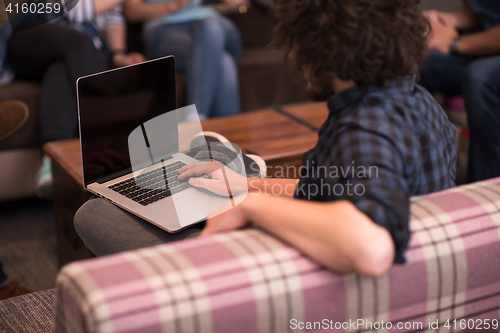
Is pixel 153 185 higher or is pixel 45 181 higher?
pixel 153 185

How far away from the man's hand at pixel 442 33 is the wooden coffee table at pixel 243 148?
0.63 meters

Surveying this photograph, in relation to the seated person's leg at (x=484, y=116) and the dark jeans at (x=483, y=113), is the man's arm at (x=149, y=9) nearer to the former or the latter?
the dark jeans at (x=483, y=113)

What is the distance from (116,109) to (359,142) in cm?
60

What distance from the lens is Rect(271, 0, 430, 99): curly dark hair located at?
64 cm

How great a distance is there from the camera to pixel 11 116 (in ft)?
5.88

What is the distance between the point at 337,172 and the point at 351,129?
6 centimetres

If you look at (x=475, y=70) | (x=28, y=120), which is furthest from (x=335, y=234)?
(x=28, y=120)

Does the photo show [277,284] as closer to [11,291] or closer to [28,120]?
[11,291]

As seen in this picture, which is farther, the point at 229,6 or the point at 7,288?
the point at 229,6

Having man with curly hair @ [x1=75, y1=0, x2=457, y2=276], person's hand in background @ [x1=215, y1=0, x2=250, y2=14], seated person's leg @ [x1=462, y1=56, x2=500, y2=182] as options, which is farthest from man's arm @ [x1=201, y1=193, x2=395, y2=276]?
person's hand in background @ [x1=215, y1=0, x2=250, y2=14]

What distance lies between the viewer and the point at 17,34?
75.3 inches

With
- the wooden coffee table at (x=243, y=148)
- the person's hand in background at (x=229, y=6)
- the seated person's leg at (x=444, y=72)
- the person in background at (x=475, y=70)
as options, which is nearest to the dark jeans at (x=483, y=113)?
the person in background at (x=475, y=70)

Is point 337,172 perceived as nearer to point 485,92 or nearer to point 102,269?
point 102,269

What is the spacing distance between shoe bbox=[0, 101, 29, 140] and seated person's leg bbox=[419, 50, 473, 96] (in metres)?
1.54
